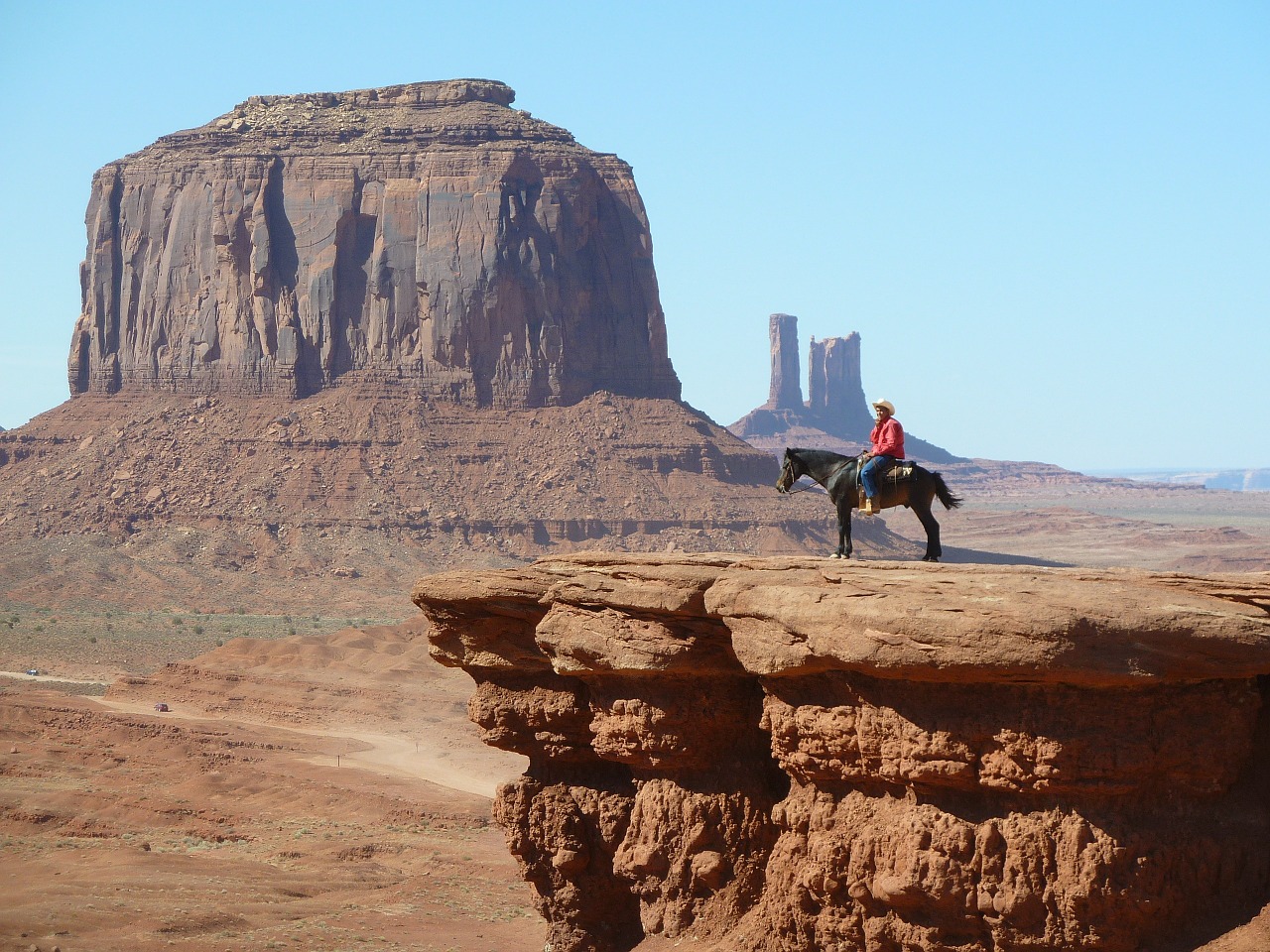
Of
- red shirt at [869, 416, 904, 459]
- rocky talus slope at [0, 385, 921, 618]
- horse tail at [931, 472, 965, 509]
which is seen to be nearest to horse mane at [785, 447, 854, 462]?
red shirt at [869, 416, 904, 459]

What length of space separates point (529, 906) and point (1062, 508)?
137m

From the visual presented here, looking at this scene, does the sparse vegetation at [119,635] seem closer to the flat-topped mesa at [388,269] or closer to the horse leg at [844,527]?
the flat-topped mesa at [388,269]

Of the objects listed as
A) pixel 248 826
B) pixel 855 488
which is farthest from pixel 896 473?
pixel 248 826

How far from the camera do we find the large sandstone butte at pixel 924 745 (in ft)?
38.9

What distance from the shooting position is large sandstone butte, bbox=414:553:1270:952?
11.8 metres

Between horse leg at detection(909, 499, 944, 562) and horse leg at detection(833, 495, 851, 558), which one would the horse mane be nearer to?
horse leg at detection(833, 495, 851, 558)

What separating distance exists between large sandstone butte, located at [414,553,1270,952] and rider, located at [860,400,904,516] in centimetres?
152

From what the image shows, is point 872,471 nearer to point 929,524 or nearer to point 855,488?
point 855,488

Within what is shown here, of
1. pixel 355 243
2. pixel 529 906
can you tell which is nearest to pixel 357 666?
pixel 529 906

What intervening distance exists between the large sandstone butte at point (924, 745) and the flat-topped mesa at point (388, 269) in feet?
276

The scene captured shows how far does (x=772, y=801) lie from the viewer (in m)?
15.2

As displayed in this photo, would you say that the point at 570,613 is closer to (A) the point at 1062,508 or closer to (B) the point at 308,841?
(B) the point at 308,841

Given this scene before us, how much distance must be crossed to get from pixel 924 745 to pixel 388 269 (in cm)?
9003

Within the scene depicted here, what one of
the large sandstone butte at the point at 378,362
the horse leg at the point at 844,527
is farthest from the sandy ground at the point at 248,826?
the large sandstone butte at the point at 378,362
